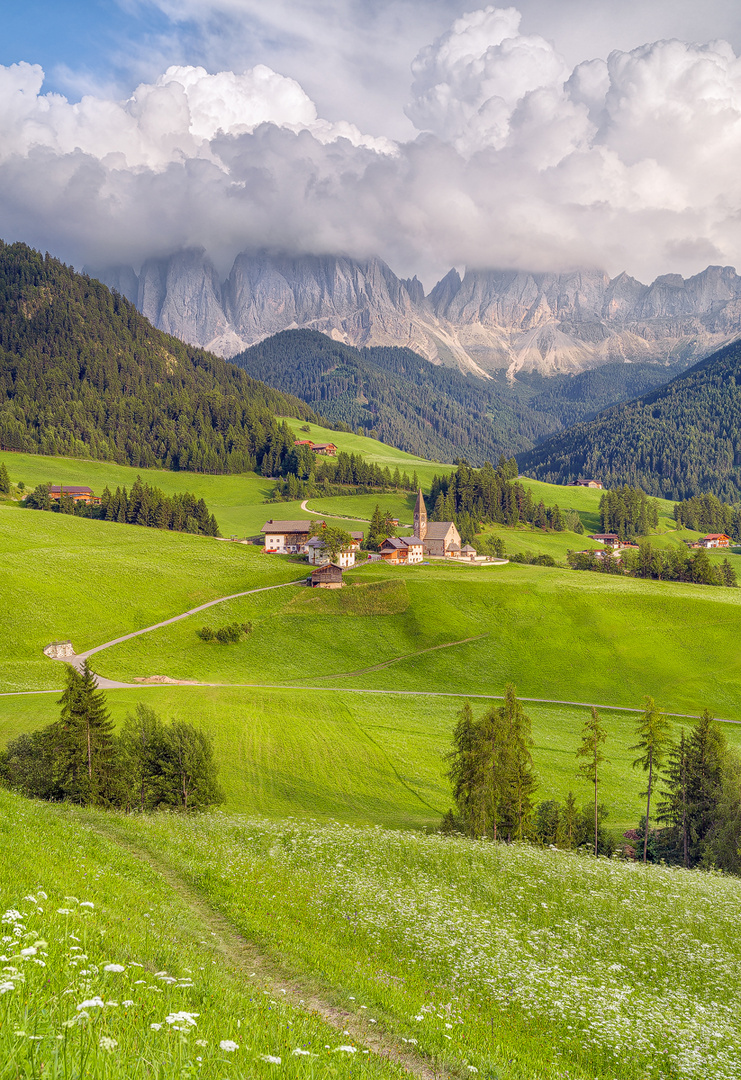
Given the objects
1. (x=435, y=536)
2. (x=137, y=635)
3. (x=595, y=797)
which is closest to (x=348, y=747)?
(x=595, y=797)

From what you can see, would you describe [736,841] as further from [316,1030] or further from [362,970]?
[316,1030]

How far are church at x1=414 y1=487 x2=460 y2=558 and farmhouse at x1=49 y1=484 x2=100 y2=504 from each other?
103m

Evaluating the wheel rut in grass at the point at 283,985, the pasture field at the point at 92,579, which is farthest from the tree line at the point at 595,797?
the pasture field at the point at 92,579

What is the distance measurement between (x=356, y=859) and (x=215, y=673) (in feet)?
226

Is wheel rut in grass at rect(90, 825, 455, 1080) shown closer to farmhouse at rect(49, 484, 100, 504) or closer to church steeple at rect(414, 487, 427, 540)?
church steeple at rect(414, 487, 427, 540)

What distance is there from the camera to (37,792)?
40.8 meters

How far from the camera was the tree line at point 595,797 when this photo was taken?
43156mm

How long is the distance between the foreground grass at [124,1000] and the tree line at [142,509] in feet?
540

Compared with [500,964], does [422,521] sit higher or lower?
higher

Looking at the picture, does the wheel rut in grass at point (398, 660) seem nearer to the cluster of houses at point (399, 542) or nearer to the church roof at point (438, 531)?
→ the cluster of houses at point (399, 542)

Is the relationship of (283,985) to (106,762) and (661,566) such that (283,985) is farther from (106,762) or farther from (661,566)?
(661,566)

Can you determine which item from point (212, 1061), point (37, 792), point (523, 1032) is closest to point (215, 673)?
point (37, 792)

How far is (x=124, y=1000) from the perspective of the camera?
22.9ft

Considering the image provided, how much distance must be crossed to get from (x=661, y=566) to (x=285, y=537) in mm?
94145
